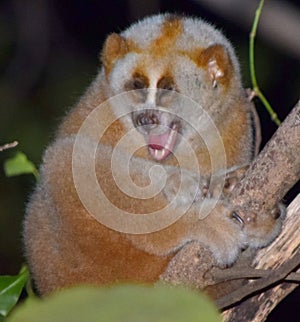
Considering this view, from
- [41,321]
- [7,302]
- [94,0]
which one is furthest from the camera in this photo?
[94,0]

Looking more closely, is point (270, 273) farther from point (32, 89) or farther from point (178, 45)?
point (32, 89)

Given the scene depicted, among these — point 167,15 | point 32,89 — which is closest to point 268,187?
point 167,15

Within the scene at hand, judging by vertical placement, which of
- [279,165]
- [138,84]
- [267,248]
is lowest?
[267,248]

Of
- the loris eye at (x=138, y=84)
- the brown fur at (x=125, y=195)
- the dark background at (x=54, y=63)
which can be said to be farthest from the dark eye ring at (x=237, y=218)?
the dark background at (x=54, y=63)

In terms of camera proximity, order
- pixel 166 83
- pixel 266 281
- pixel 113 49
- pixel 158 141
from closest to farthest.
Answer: pixel 266 281 → pixel 158 141 → pixel 166 83 → pixel 113 49

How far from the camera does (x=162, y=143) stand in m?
3.21

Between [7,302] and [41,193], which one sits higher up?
[41,193]

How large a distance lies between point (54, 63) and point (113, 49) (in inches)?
184

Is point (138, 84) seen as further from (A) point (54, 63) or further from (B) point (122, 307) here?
(A) point (54, 63)

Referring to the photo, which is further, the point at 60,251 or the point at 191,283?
the point at 60,251

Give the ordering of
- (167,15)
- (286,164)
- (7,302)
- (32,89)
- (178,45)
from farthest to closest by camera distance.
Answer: (32,89) → (167,15) → (178,45) → (7,302) → (286,164)

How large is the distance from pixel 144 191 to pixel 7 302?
68cm

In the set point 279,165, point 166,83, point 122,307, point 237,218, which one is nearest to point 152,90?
point 166,83

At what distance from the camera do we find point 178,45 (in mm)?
3443
